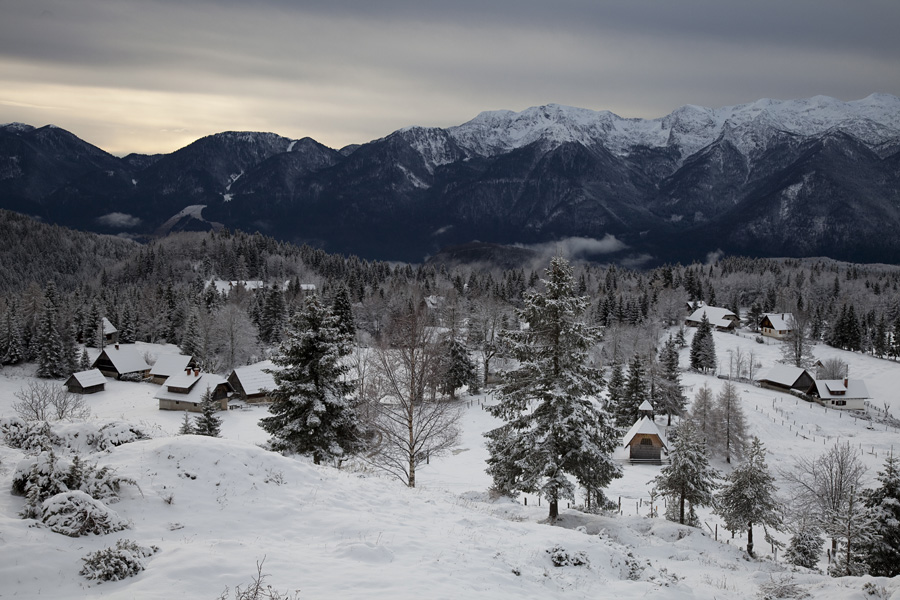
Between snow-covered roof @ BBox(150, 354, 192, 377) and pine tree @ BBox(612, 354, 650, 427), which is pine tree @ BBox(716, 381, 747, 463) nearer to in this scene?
pine tree @ BBox(612, 354, 650, 427)

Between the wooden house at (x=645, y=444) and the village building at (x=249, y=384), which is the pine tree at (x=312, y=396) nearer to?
the wooden house at (x=645, y=444)

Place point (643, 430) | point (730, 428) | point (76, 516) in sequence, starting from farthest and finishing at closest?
point (730, 428) → point (643, 430) → point (76, 516)

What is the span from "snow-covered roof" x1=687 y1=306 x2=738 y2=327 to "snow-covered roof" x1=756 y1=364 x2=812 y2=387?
3691cm

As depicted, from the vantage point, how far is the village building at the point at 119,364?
70375mm

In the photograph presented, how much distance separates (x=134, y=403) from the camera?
191ft

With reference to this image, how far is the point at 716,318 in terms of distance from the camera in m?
121

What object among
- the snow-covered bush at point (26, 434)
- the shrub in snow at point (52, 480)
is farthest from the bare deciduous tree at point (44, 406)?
the shrub in snow at point (52, 480)

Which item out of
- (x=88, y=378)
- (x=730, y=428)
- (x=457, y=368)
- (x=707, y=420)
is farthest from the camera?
(x=88, y=378)

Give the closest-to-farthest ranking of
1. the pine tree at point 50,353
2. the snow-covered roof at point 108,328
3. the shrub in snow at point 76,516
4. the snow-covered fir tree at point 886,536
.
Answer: the shrub in snow at point 76,516 < the snow-covered fir tree at point 886,536 < the pine tree at point 50,353 < the snow-covered roof at point 108,328

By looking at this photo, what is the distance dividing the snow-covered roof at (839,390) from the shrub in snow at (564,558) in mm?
78895

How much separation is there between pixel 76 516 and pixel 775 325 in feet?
434

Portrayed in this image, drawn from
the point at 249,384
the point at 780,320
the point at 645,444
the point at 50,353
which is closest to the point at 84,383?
the point at 50,353

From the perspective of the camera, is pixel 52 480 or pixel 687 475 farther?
pixel 687 475

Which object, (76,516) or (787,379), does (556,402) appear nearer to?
(76,516)
